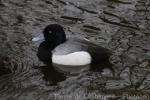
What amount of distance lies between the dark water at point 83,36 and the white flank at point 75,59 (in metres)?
0.26

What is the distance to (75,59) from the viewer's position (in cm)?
959

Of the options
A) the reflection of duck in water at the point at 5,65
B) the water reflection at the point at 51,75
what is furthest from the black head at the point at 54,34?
the reflection of duck in water at the point at 5,65

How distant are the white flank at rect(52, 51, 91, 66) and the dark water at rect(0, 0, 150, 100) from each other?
0.26m

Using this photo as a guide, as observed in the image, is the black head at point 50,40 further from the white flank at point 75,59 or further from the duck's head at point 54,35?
the white flank at point 75,59

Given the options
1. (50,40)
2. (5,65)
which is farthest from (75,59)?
(5,65)

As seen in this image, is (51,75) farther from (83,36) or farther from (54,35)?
(83,36)

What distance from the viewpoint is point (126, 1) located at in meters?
12.1

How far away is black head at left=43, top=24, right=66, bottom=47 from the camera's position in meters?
9.84

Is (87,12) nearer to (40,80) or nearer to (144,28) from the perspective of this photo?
(144,28)

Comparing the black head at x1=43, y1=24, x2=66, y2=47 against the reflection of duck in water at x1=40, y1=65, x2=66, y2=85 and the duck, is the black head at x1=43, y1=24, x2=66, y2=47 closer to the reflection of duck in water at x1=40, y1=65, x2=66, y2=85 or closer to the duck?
the duck

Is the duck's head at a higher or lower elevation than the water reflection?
higher

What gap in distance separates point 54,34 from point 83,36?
30.9 inches

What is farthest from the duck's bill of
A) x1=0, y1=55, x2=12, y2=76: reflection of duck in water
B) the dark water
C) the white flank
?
x1=0, y1=55, x2=12, y2=76: reflection of duck in water

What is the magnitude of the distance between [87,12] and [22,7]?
1461 millimetres
